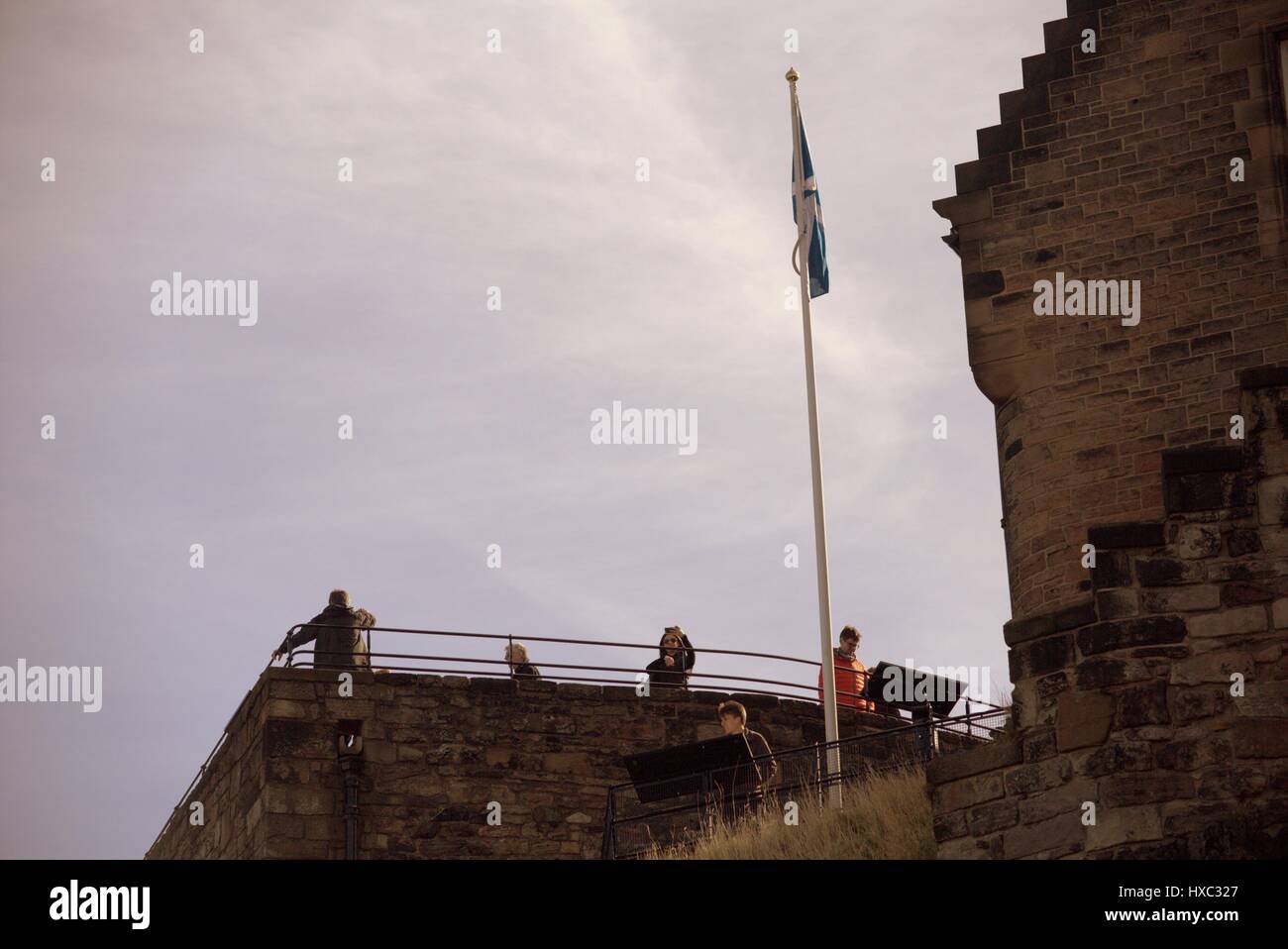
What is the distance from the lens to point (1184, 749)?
1395 cm

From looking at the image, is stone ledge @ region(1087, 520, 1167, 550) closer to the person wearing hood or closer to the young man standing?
the young man standing

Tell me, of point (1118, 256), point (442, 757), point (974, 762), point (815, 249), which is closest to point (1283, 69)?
Answer: point (1118, 256)

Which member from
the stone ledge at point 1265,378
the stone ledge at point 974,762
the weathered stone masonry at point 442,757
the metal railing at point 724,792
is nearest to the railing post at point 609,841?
the metal railing at point 724,792

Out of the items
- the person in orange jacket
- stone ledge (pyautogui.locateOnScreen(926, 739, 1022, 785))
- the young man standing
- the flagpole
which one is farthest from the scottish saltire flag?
stone ledge (pyautogui.locateOnScreen(926, 739, 1022, 785))

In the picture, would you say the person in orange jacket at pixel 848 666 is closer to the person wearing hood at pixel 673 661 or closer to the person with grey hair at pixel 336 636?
the person wearing hood at pixel 673 661

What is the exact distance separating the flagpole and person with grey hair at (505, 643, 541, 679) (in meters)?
3.54

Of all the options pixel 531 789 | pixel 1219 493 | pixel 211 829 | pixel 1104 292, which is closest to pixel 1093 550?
pixel 1219 493

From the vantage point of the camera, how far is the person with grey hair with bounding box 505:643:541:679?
25.0 meters

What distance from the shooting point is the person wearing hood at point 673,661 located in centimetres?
2539

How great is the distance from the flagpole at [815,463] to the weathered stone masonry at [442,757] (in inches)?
98.7
